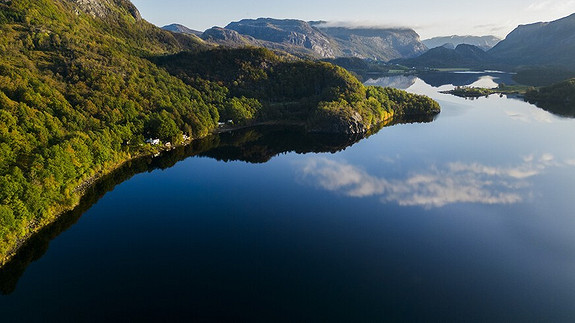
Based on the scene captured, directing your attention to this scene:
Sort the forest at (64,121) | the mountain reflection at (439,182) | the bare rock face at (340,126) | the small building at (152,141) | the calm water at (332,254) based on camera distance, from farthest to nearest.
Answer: the bare rock face at (340,126) < the small building at (152,141) < the mountain reflection at (439,182) < the forest at (64,121) < the calm water at (332,254)

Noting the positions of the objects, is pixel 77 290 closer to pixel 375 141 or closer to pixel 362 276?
pixel 362 276

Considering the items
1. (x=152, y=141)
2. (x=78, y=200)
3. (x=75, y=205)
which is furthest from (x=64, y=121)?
(x=75, y=205)

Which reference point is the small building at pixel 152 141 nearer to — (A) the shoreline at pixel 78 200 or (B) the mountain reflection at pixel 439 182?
(A) the shoreline at pixel 78 200

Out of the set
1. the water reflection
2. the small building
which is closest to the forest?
the small building

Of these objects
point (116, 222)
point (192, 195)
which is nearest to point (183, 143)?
point (192, 195)

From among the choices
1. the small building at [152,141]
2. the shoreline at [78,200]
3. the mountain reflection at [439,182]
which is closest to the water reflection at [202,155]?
the shoreline at [78,200]
